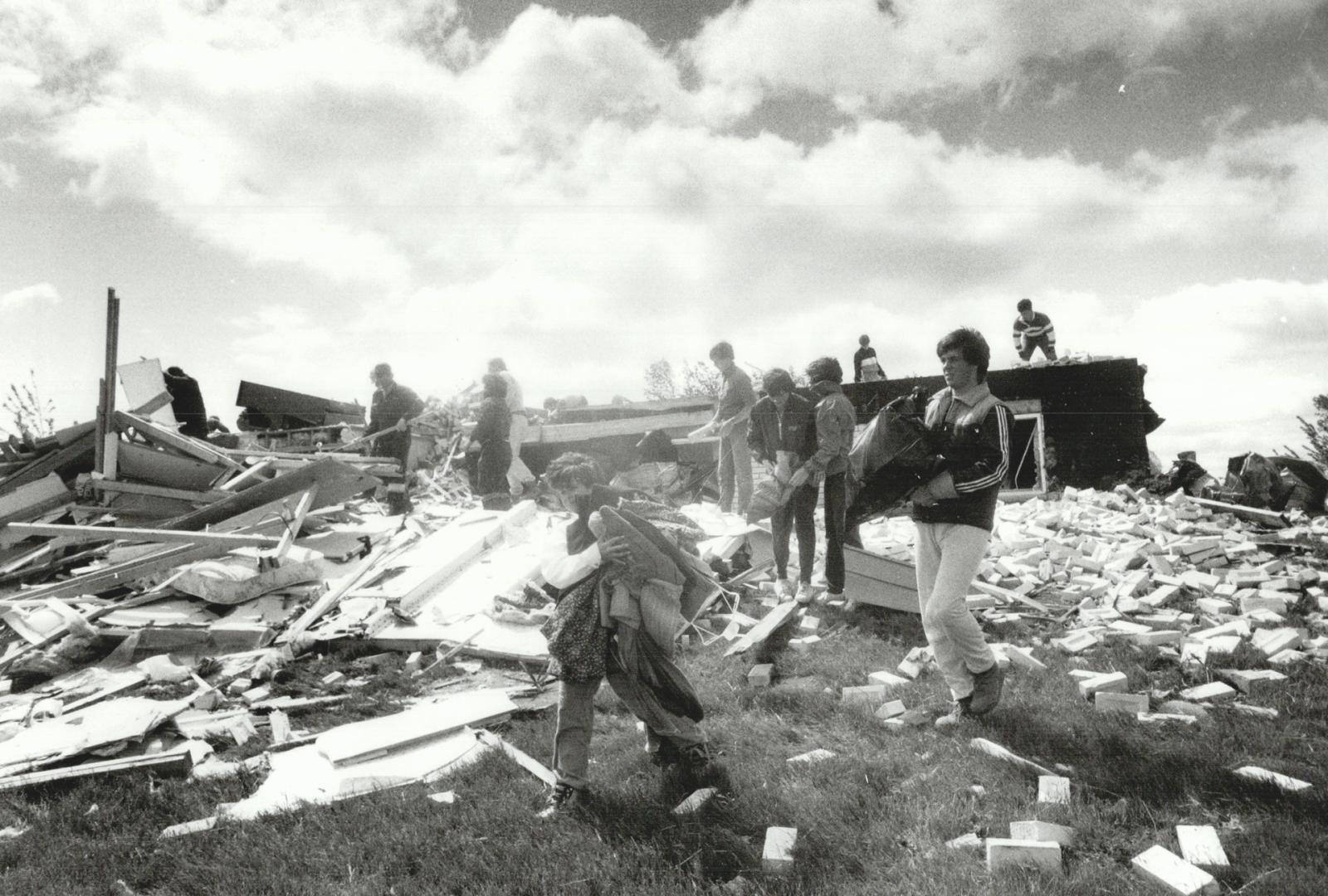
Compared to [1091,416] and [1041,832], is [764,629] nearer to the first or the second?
[1041,832]

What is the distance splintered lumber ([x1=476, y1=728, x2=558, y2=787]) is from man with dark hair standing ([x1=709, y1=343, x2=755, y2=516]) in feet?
15.0

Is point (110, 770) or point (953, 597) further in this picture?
point (110, 770)

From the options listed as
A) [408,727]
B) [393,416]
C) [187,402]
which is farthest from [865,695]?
[187,402]

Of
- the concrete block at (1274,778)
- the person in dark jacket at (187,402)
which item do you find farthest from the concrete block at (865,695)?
the person in dark jacket at (187,402)

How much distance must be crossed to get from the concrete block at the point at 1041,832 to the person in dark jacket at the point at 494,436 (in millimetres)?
8568

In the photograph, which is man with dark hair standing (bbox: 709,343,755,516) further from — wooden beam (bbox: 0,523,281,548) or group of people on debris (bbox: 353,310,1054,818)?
wooden beam (bbox: 0,523,281,548)

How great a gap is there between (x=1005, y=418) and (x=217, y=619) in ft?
22.9

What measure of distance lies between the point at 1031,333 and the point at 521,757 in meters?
13.7

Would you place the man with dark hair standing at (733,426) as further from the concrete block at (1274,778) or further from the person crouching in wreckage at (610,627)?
the concrete block at (1274,778)

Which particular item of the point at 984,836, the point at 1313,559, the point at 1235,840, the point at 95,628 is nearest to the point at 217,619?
the point at 95,628

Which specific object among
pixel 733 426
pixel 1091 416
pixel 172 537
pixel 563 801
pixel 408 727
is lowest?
pixel 408 727

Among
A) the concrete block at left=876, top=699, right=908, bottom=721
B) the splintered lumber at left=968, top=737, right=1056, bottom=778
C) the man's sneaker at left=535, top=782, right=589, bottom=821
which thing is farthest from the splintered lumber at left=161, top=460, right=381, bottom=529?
the splintered lumber at left=968, top=737, right=1056, bottom=778

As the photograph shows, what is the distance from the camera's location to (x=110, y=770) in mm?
4480

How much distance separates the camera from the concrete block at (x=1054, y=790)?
3.43 m
